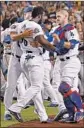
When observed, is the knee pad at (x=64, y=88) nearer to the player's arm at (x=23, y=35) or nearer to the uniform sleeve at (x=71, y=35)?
the uniform sleeve at (x=71, y=35)

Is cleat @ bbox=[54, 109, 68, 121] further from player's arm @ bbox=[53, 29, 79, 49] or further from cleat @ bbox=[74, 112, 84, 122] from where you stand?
player's arm @ bbox=[53, 29, 79, 49]

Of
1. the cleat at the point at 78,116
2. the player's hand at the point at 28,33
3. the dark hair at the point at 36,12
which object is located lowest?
the cleat at the point at 78,116

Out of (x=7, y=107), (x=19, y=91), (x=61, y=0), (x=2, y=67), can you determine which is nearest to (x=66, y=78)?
(x=7, y=107)

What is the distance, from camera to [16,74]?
33.4ft

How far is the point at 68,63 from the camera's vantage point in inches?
402

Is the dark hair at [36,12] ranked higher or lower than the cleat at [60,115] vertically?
higher

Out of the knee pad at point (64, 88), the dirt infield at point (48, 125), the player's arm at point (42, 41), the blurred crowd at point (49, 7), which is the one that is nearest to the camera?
the dirt infield at point (48, 125)

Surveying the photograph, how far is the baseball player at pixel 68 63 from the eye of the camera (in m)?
9.55

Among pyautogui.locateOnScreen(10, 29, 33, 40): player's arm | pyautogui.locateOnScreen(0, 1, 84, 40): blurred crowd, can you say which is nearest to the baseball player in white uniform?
pyautogui.locateOnScreen(10, 29, 33, 40): player's arm

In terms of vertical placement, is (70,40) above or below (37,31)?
below

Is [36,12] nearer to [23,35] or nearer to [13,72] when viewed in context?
[23,35]

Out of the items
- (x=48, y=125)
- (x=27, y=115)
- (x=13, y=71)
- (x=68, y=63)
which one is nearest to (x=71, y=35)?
(x=68, y=63)

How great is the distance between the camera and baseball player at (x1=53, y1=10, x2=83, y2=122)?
9.55m

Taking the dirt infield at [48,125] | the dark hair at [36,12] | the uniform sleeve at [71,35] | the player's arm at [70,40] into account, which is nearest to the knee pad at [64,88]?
the dirt infield at [48,125]
